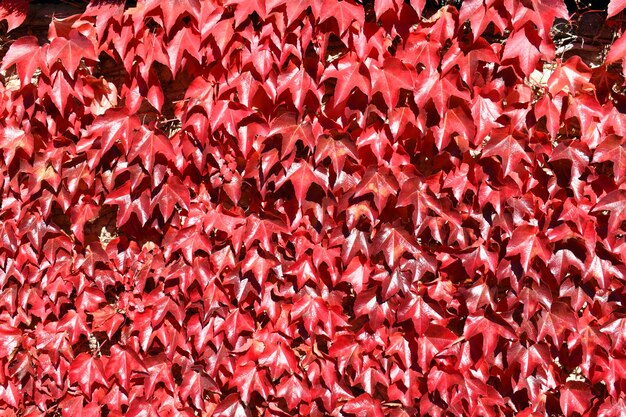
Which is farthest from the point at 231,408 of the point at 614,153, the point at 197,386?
the point at 614,153

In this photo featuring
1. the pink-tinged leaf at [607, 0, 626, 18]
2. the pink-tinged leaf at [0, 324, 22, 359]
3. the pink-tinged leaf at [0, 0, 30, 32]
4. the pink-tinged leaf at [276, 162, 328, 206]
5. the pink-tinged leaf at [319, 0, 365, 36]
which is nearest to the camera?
the pink-tinged leaf at [607, 0, 626, 18]

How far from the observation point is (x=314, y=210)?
2275mm

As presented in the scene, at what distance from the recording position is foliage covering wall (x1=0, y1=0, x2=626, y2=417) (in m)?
2.13

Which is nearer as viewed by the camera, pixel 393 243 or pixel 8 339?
pixel 393 243

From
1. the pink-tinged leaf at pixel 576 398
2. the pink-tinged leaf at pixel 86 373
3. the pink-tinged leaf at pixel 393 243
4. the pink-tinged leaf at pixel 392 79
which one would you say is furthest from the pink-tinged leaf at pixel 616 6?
the pink-tinged leaf at pixel 86 373

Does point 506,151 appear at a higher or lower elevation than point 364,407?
higher

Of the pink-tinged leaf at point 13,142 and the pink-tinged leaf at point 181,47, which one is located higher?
the pink-tinged leaf at point 181,47

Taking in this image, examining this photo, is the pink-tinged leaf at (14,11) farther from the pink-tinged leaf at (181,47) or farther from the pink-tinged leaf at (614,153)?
the pink-tinged leaf at (614,153)

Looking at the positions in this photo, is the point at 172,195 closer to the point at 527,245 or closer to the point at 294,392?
the point at 294,392

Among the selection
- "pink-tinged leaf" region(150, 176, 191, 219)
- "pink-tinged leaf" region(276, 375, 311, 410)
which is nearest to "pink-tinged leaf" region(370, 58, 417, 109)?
"pink-tinged leaf" region(150, 176, 191, 219)

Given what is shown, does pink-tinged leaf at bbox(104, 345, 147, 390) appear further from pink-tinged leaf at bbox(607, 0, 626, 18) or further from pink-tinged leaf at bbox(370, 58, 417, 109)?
pink-tinged leaf at bbox(607, 0, 626, 18)

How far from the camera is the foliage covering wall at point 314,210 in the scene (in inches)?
83.7

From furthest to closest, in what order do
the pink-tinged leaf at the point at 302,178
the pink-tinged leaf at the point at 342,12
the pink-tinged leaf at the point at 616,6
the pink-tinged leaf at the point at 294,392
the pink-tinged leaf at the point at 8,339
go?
the pink-tinged leaf at the point at 8,339 < the pink-tinged leaf at the point at 294,392 < the pink-tinged leaf at the point at 302,178 < the pink-tinged leaf at the point at 342,12 < the pink-tinged leaf at the point at 616,6

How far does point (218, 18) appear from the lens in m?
2.14
